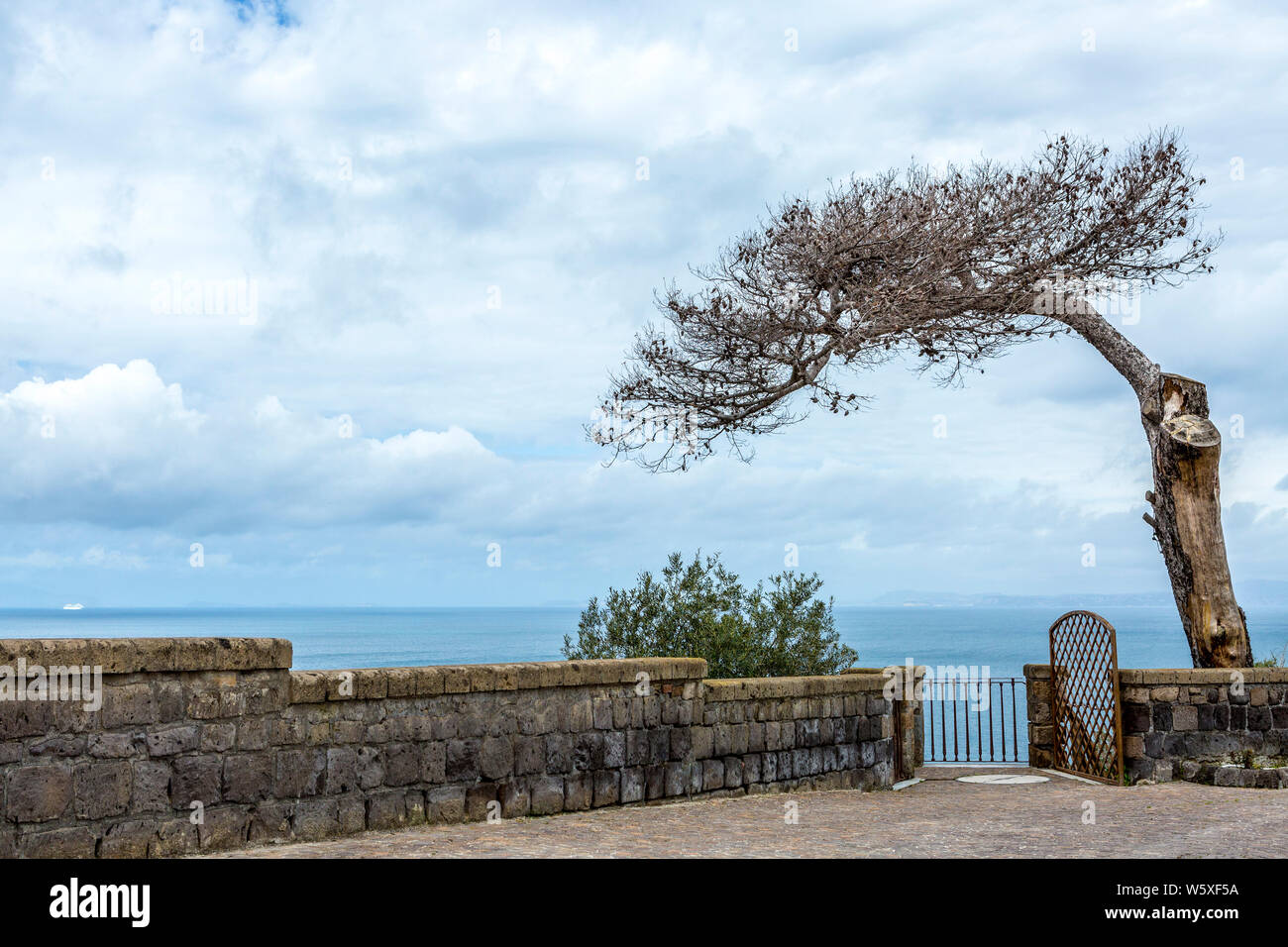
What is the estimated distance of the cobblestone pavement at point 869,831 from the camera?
21.9 ft

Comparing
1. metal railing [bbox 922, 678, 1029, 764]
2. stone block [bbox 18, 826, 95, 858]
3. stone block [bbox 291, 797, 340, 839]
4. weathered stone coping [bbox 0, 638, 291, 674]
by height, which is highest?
weathered stone coping [bbox 0, 638, 291, 674]

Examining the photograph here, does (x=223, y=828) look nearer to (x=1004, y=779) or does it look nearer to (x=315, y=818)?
(x=315, y=818)

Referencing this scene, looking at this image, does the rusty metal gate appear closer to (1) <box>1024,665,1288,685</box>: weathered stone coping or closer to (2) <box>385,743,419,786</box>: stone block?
(1) <box>1024,665,1288,685</box>: weathered stone coping

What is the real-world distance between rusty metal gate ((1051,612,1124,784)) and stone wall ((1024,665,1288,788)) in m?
0.20

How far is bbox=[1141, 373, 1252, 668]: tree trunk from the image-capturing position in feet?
43.2

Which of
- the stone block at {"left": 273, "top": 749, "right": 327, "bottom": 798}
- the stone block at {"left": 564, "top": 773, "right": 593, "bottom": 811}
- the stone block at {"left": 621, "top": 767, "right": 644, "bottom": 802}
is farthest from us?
the stone block at {"left": 621, "top": 767, "right": 644, "bottom": 802}

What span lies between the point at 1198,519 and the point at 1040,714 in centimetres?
297

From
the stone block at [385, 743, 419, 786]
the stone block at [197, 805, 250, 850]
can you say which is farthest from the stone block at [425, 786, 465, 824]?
the stone block at [197, 805, 250, 850]

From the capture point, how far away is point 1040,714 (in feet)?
42.7

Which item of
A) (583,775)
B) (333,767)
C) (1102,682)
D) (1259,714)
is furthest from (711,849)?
(1259,714)

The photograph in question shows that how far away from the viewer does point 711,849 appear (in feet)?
22.3

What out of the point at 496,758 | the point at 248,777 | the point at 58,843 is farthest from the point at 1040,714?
the point at 58,843

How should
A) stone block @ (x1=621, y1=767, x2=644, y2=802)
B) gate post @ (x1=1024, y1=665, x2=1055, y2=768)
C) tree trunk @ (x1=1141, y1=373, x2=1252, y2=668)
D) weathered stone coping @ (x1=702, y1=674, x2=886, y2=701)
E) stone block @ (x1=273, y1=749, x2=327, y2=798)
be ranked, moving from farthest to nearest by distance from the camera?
1. tree trunk @ (x1=1141, y1=373, x2=1252, y2=668)
2. gate post @ (x1=1024, y1=665, x2=1055, y2=768)
3. weathered stone coping @ (x1=702, y1=674, x2=886, y2=701)
4. stone block @ (x1=621, y1=767, x2=644, y2=802)
5. stone block @ (x1=273, y1=749, x2=327, y2=798)

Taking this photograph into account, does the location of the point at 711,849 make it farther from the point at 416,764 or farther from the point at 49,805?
the point at 49,805
